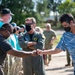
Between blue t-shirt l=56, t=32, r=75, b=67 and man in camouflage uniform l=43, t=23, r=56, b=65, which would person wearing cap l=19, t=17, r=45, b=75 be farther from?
man in camouflage uniform l=43, t=23, r=56, b=65

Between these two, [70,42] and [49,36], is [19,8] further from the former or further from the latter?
[70,42]

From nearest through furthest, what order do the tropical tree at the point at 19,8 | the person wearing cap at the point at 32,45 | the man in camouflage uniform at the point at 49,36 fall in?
1. the person wearing cap at the point at 32,45
2. the man in camouflage uniform at the point at 49,36
3. the tropical tree at the point at 19,8

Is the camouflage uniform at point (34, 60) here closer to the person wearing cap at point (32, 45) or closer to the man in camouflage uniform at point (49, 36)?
the person wearing cap at point (32, 45)

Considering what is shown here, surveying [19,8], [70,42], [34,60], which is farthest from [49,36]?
[19,8]

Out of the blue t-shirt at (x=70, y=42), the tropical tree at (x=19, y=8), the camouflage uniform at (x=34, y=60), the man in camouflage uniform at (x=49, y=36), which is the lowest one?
the tropical tree at (x=19, y=8)

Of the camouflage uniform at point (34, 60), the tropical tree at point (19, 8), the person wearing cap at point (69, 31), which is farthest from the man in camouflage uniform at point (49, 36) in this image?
the tropical tree at point (19, 8)

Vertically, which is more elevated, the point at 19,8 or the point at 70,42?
the point at 70,42

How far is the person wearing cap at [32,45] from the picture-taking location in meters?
6.94

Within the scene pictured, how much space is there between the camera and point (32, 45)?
6914 millimetres

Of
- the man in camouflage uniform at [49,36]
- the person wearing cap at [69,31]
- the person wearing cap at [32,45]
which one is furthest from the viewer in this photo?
the man in camouflage uniform at [49,36]

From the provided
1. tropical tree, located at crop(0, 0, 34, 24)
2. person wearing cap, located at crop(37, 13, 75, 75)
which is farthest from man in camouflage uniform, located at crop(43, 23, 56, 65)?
tropical tree, located at crop(0, 0, 34, 24)

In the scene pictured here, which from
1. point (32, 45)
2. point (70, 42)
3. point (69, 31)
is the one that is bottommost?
point (32, 45)

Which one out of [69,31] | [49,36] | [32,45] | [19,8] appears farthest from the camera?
[19,8]

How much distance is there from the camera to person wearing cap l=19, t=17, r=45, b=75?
6.94 metres
